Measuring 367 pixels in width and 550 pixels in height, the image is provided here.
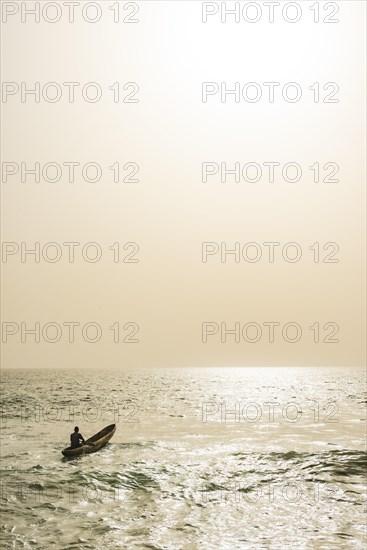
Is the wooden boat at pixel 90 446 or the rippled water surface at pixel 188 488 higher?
the wooden boat at pixel 90 446

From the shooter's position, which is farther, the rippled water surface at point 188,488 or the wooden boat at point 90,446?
the wooden boat at point 90,446

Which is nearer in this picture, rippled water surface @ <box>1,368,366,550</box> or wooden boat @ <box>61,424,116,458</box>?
rippled water surface @ <box>1,368,366,550</box>

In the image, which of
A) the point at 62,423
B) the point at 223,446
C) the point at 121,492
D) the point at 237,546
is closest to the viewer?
the point at 237,546

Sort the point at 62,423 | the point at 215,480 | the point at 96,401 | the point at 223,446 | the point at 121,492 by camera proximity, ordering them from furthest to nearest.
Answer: the point at 96,401
the point at 62,423
the point at 223,446
the point at 215,480
the point at 121,492

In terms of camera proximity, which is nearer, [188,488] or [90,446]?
[188,488]

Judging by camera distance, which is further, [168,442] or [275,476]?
[168,442]

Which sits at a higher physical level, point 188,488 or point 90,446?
point 90,446

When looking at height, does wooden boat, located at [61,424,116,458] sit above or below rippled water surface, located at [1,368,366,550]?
→ above

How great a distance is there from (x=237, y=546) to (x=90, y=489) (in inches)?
383

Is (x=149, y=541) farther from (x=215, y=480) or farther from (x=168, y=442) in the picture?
(x=168, y=442)

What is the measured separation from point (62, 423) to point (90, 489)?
2849 cm

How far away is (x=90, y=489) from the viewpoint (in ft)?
89.9

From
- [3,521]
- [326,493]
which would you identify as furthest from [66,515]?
[326,493]

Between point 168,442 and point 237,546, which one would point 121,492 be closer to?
point 237,546
